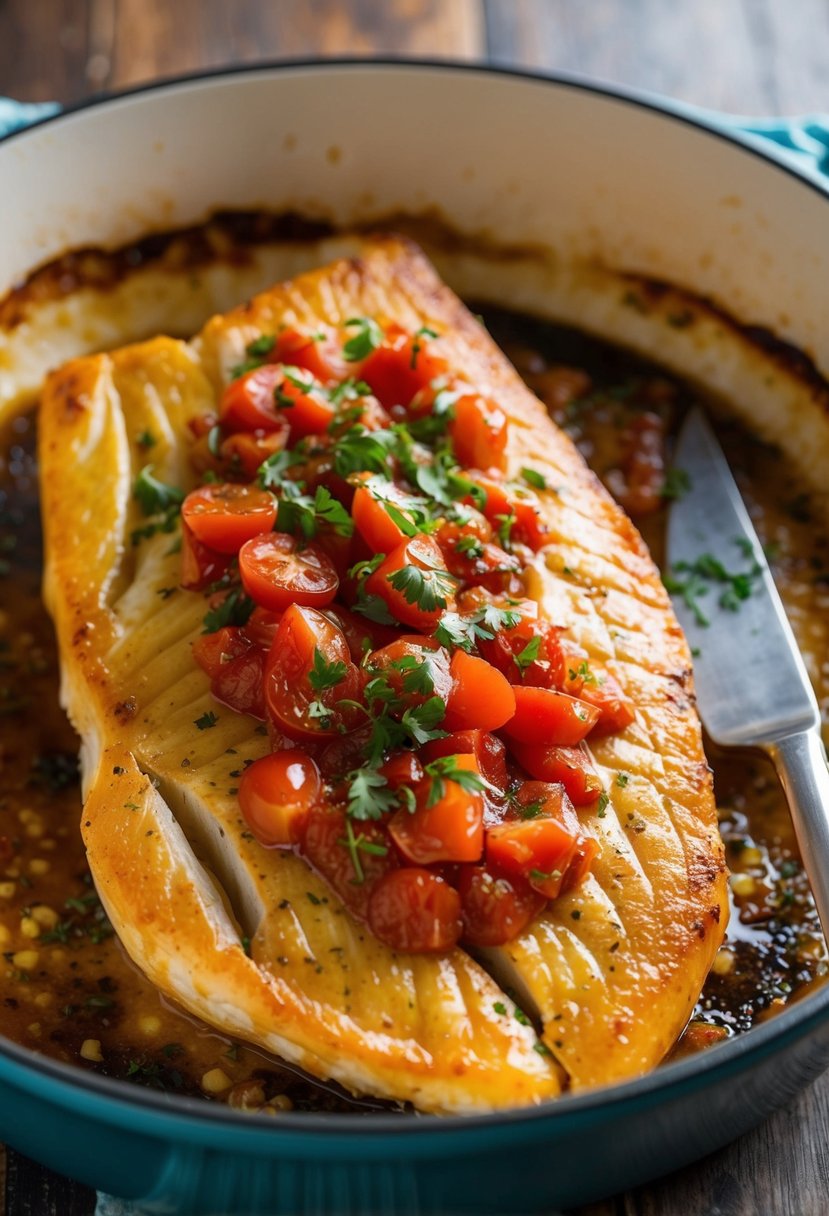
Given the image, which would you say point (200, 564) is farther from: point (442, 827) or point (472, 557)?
point (442, 827)

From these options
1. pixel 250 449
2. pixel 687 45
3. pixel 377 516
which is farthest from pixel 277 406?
pixel 687 45

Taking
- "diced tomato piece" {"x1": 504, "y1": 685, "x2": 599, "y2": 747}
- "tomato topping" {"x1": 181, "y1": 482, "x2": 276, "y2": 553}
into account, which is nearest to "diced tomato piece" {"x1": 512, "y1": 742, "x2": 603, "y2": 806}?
"diced tomato piece" {"x1": 504, "y1": 685, "x2": 599, "y2": 747}

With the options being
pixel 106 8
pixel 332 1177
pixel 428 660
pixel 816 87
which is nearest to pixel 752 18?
pixel 816 87

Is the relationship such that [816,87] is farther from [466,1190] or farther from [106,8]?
[466,1190]

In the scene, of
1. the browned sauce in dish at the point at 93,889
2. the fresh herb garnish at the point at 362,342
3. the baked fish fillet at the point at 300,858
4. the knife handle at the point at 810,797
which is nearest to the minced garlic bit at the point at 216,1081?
the browned sauce in dish at the point at 93,889

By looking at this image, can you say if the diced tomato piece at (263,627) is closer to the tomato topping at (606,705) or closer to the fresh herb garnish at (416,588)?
the fresh herb garnish at (416,588)

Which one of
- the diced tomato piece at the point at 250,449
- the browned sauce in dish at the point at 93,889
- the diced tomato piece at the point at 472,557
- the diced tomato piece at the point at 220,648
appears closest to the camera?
the browned sauce in dish at the point at 93,889
